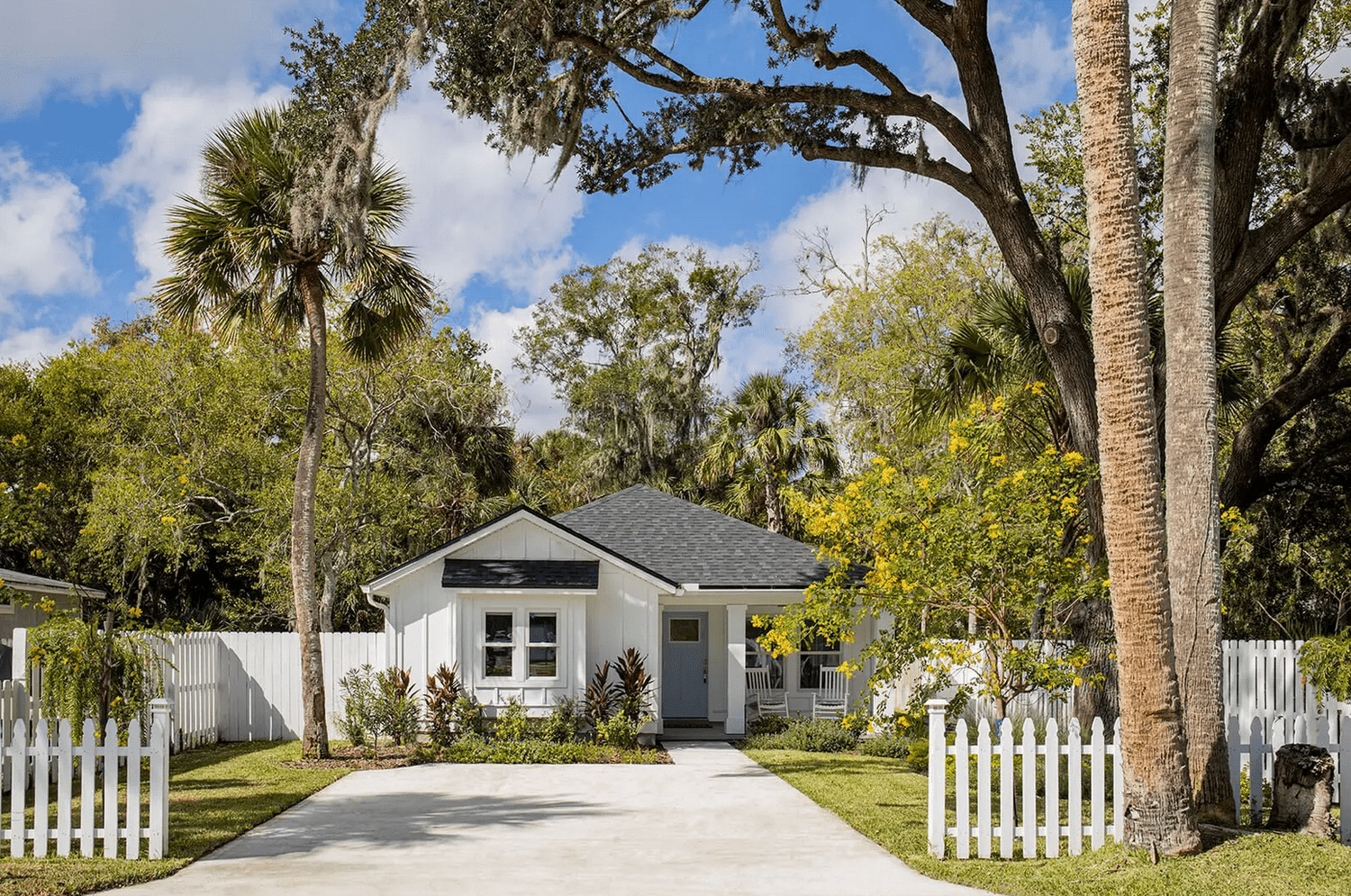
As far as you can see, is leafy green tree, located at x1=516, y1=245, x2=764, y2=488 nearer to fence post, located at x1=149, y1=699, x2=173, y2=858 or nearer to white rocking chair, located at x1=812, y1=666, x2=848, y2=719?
white rocking chair, located at x1=812, y1=666, x2=848, y2=719

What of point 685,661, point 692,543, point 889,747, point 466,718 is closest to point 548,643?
point 466,718

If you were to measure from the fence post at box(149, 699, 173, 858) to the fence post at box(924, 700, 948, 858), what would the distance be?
5.91m

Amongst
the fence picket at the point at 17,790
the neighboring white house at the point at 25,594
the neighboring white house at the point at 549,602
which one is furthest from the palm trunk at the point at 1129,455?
the neighboring white house at the point at 25,594

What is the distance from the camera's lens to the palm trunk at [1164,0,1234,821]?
9.46 meters

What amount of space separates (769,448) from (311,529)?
1347 centimetres

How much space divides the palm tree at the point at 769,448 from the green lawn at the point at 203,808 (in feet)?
42.4

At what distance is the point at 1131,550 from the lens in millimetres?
8555

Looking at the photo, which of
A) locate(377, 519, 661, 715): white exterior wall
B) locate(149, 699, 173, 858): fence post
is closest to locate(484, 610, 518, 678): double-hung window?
locate(377, 519, 661, 715): white exterior wall

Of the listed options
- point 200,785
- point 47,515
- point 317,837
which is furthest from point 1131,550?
point 47,515

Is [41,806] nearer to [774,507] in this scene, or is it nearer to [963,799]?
[963,799]

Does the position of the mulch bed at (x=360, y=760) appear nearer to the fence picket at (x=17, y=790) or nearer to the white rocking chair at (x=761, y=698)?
the white rocking chair at (x=761, y=698)

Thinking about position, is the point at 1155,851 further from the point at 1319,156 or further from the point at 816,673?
the point at 816,673

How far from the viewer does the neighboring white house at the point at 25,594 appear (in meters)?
16.6

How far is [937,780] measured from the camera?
9148mm
